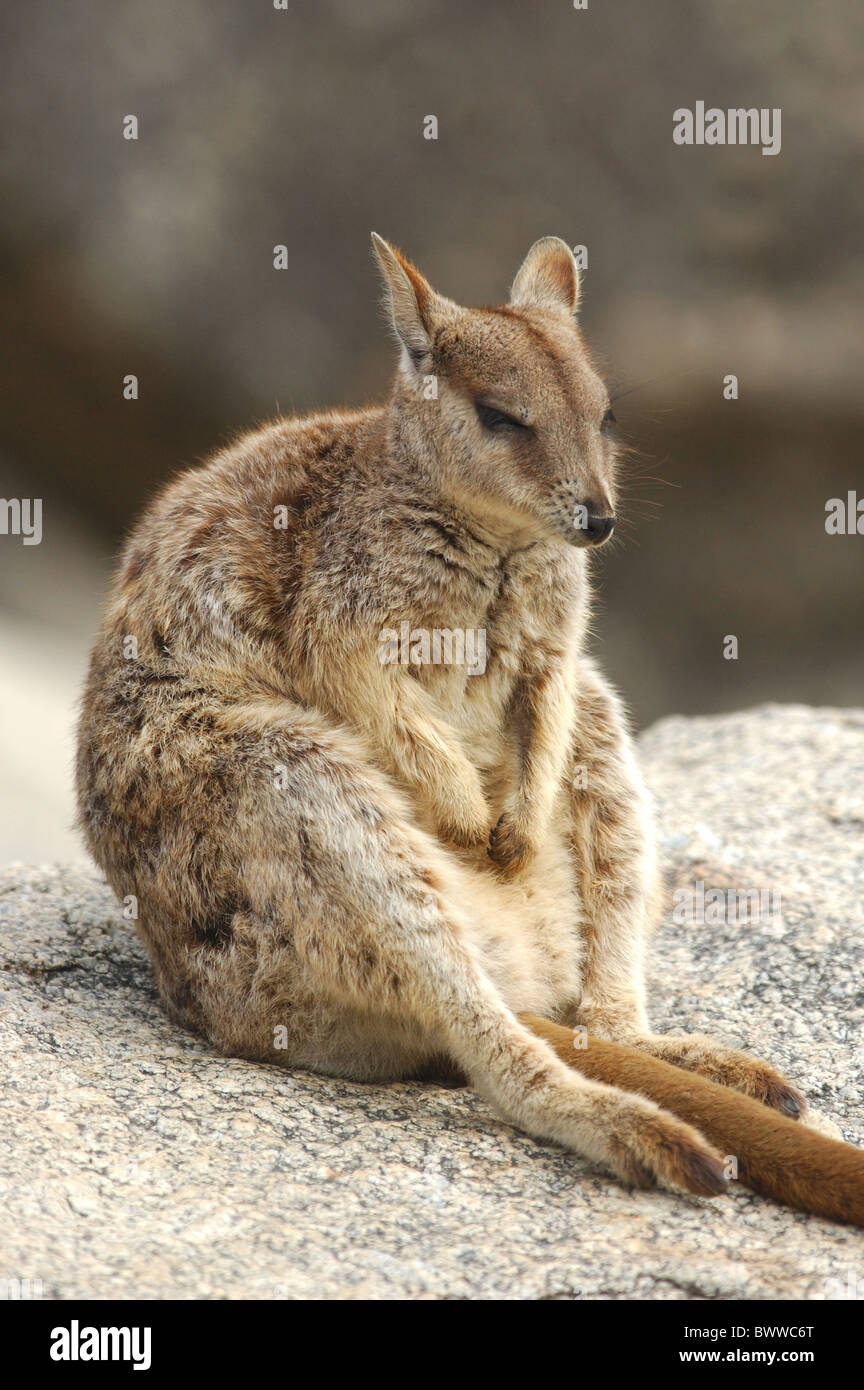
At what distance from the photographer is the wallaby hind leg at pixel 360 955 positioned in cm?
422

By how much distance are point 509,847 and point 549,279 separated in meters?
2.33

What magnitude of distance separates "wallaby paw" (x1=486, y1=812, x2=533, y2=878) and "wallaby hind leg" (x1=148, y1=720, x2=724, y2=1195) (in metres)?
0.39

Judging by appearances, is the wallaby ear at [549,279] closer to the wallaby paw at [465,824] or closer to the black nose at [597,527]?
the black nose at [597,527]

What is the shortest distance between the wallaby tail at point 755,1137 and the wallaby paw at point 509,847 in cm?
81

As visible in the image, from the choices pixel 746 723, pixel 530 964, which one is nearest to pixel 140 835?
pixel 530 964

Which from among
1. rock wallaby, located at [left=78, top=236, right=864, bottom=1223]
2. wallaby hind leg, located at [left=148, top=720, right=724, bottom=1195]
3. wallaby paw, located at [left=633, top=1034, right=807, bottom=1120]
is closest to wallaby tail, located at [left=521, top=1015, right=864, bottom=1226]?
rock wallaby, located at [left=78, top=236, right=864, bottom=1223]

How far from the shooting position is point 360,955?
4301 mm

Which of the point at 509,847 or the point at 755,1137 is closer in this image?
the point at 755,1137

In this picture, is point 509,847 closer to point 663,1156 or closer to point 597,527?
point 597,527

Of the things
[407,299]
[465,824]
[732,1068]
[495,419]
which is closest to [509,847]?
[465,824]

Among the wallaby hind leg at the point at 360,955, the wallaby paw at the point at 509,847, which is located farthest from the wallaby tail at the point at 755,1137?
the wallaby paw at the point at 509,847

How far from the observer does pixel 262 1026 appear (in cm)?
459

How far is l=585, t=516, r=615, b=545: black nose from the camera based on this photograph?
185 inches

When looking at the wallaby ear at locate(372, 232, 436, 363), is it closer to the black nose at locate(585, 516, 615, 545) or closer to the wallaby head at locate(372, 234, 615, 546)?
the wallaby head at locate(372, 234, 615, 546)
